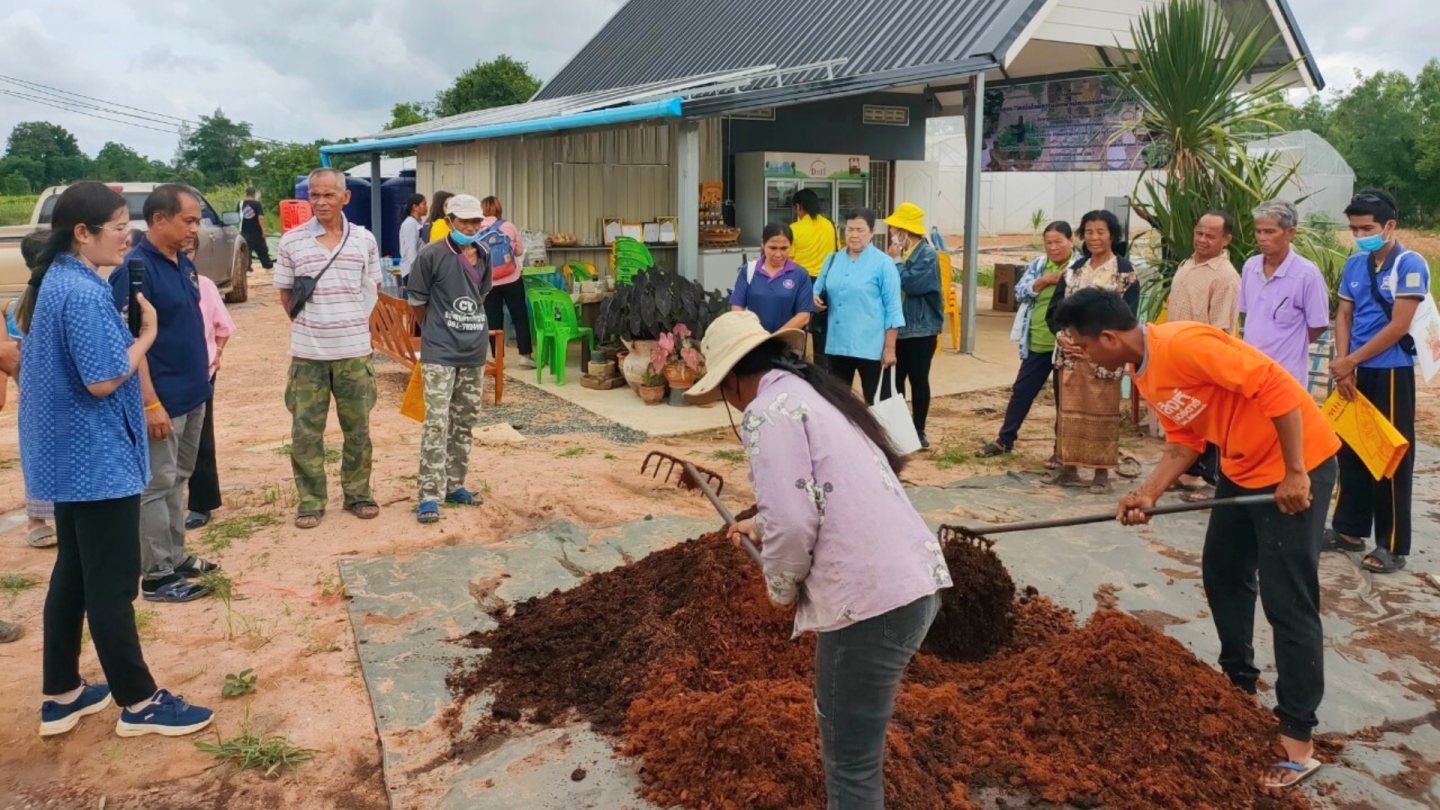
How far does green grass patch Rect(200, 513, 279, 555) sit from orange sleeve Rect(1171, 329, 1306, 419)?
468 centimetres

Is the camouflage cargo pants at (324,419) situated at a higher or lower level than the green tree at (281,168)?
lower

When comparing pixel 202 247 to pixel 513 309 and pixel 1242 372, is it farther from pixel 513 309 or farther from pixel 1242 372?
pixel 1242 372

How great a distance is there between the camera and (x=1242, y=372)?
3.38 meters

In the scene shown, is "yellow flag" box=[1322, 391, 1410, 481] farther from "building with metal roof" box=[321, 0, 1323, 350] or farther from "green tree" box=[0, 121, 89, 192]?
"green tree" box=[0, 121, 89, 192]

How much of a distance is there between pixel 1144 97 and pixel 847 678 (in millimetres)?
7340

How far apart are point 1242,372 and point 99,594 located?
3652 mm

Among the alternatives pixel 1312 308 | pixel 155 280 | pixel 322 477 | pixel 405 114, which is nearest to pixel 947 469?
pixel 1312 308

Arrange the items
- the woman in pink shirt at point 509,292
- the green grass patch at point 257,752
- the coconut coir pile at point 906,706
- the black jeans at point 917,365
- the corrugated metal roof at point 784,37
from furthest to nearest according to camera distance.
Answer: the corrugated metal roof at point 784,37, the woman in pink shirt at point 509,292, the black jeans at point 917,365, the green grass patch at point 257,752, the coconut coir pile at point 906,706

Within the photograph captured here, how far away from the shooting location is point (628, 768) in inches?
137

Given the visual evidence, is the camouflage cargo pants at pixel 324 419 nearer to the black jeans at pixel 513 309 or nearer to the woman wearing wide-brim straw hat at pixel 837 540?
the woman wearing wide-brim straw hat at pixel 837 540

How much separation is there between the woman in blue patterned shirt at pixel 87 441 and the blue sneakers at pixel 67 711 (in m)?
0.01

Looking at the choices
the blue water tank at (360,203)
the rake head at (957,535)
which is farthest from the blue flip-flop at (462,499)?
the blue water tank at (360,203)

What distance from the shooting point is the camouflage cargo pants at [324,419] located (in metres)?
5.84

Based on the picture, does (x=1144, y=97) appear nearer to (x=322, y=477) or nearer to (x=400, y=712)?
(x=322, y=477)
